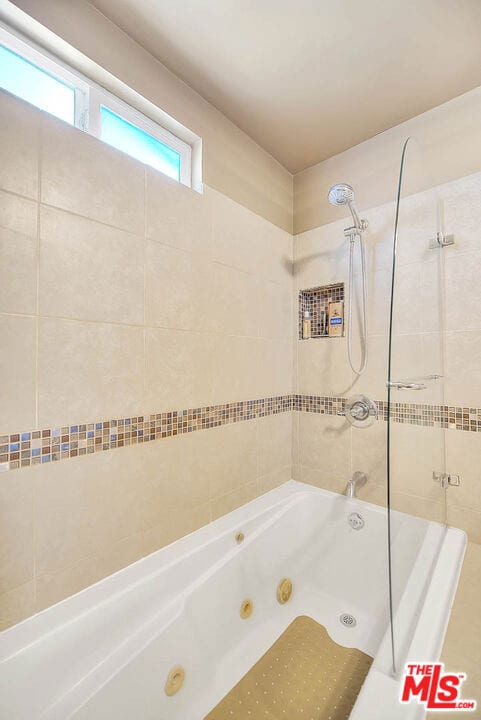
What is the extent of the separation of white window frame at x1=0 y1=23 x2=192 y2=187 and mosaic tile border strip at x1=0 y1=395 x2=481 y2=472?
1.06m

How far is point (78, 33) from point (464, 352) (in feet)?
6.35

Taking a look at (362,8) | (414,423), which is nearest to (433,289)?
(414,423)

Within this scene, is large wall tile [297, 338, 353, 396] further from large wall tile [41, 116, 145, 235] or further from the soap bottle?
large wall tile [41, 116, 145, 235]

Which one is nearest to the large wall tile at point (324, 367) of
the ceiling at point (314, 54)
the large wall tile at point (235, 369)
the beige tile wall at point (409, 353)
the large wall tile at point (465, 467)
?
the beige tile wall at point (409, 353)

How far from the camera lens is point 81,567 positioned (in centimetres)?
103

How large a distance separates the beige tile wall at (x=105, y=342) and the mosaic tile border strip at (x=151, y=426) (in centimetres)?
3

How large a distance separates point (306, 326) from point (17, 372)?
154cm

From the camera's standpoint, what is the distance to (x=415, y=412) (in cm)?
110

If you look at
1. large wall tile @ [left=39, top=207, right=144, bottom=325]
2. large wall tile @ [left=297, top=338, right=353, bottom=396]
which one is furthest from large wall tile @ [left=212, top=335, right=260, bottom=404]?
large wall tile @ [left=39, top=207, right=144, bottom=325]

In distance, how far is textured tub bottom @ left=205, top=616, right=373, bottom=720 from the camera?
101cm

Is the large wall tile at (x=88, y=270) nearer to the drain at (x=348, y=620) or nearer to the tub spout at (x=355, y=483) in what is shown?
the tub spout at (x=355, y=483)

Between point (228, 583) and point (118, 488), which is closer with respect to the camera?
point (118, 488)

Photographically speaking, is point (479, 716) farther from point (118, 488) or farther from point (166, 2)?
point (166, 2)

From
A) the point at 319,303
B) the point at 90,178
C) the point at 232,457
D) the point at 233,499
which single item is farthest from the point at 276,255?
the point at 233,499
